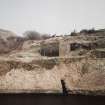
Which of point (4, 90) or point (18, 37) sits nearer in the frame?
point (4, 90)

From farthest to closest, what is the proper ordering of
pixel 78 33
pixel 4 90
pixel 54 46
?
1. pixel 78 33
2. pixel 54 46
3. pixel 4 90

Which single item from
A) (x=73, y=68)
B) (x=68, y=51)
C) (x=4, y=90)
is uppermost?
(x=68, y=51)

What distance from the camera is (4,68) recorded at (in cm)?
1628

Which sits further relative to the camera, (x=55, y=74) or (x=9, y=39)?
(x=9, y=39)

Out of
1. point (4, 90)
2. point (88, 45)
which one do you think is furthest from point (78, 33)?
point (4, 90)

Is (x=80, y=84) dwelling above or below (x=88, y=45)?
below

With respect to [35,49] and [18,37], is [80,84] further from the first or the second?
[18,37]

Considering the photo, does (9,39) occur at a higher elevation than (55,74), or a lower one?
higher

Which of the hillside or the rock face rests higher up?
the hillside

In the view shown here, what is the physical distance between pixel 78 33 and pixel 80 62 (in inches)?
359

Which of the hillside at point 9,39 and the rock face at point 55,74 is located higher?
the hillside at point 9,39

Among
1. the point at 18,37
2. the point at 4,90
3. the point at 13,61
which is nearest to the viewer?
the point at 4,90

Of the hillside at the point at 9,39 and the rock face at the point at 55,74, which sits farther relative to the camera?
the hillside at the point at 9,39

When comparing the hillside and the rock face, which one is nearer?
the rock face
